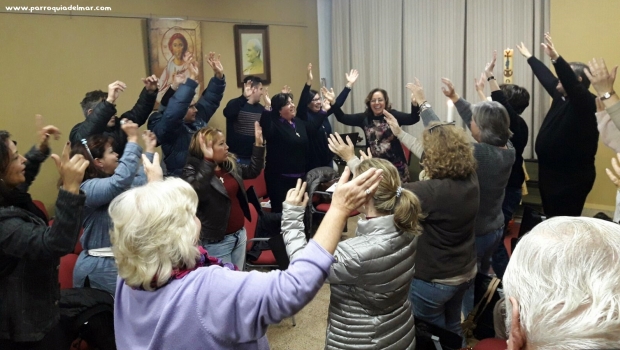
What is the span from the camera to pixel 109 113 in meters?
3.25

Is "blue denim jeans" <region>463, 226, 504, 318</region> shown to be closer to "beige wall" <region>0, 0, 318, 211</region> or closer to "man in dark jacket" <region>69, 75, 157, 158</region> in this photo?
"man in dark jacket" <region>69, 75, 157, 158</region>

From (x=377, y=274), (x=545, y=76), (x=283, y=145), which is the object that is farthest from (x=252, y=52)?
(x=377, y=274)

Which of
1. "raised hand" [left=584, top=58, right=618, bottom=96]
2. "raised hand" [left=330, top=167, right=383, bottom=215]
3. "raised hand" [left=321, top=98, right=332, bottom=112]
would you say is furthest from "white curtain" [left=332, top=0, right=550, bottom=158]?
"raised hand" [left=330, top=167, right=383, bottom=215]

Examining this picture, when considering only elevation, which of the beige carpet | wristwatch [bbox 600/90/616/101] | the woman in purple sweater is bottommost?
the beige carpet

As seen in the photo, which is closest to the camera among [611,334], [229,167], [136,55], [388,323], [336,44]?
[611,334]

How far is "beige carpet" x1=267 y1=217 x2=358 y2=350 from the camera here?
11.0 ft

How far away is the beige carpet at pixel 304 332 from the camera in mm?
3365

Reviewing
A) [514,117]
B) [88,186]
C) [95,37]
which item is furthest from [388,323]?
[95,37]

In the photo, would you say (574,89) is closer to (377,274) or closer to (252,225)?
(377,274)

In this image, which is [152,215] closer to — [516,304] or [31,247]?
[31,247]

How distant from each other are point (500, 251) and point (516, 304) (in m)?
2.90

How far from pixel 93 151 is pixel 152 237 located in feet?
4.94

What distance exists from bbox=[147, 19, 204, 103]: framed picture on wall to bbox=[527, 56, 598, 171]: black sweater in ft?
10.5

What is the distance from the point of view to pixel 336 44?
701 centimetres
